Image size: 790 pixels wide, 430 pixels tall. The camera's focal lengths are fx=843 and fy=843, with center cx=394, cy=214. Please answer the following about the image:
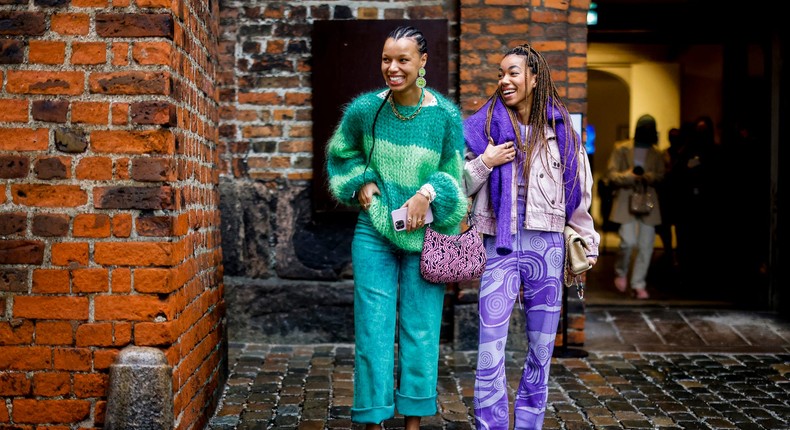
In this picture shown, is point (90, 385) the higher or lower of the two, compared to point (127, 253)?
lower

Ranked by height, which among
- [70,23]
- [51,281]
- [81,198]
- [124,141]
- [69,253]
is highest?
[70,23]

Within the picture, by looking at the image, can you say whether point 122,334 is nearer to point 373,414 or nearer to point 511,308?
point 373,414

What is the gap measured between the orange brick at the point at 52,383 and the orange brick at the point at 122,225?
2.04 ft

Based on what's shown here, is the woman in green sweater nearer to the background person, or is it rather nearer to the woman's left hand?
the woman's left hand

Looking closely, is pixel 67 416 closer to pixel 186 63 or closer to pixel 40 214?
pixel 40 214

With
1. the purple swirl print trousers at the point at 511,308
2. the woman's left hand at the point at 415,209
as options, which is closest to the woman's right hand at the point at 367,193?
the woman's left hand at the point at 415,209

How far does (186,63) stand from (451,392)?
237cm

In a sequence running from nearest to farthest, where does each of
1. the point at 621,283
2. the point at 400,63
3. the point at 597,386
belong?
the point at 400,63 < the point at 597,386 < the point at 621,283

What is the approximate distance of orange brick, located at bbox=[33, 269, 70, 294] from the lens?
3.41 metres

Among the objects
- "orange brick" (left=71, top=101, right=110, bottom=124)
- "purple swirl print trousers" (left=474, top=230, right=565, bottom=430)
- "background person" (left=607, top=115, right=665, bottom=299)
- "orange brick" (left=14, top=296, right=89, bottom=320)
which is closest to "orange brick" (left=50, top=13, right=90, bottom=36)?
"orange brick" (left=71, top=101, right=110, bottom=124)

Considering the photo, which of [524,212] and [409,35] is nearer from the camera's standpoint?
[409,35]

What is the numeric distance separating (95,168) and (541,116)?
6.16ft

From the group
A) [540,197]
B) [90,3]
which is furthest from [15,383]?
[540,197]

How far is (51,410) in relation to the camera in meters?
3.45
